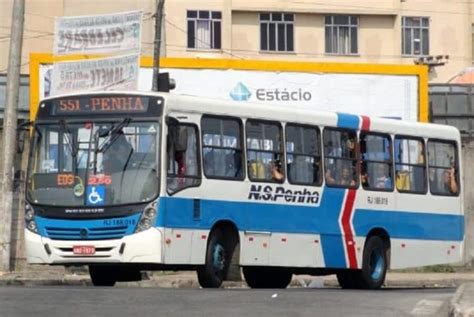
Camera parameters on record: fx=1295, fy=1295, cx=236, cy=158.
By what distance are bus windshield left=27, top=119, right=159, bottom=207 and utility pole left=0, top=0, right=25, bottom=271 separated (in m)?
10.7

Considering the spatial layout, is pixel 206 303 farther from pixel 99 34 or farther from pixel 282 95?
pixel 282 95

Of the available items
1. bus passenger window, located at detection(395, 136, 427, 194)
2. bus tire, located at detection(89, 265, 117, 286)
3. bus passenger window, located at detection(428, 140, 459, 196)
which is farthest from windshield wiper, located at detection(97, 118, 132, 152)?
bus passenger window, located at detection(428, 140, 459, 196)

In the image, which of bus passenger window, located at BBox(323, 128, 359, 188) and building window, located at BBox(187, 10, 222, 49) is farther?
building window, located at BBox(187, 10, 222, 49)

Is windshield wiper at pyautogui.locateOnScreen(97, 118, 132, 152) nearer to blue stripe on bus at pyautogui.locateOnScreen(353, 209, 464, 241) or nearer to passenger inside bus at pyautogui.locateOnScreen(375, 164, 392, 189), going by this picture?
blue stripe on bus at pyautogui.locateOnScreen(353, 209, 464, 241)

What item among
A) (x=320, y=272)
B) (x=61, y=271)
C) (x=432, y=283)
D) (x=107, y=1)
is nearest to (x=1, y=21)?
(x=107, y=1)

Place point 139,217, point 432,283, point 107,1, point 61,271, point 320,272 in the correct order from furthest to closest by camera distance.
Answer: point 107,1 → point 61,271 → point 432,283 → point 320,272 → point 139,217

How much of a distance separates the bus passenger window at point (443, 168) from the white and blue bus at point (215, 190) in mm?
614

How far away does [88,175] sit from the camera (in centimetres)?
1928

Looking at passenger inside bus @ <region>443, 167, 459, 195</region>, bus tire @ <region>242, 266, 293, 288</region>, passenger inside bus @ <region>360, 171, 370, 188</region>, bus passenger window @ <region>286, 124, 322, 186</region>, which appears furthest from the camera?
passenger inside bus @ <region>443, 167, 459, 195</region>

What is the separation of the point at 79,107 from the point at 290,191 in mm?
3879

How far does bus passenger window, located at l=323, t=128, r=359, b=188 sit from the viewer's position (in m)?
22.3

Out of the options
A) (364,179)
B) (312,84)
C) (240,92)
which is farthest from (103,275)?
(312,84)

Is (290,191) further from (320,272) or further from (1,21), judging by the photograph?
(1,21)

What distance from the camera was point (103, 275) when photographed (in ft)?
70.0
